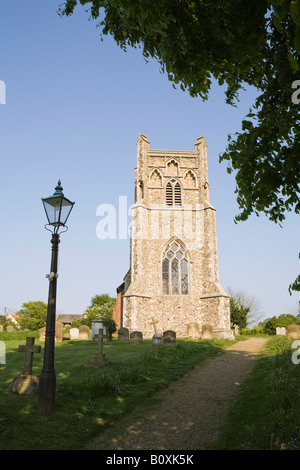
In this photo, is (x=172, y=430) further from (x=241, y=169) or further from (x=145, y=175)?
(x=145, y=175)

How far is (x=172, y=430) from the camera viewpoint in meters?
5.20

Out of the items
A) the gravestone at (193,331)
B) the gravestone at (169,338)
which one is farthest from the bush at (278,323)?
the gravestone at (169,338)

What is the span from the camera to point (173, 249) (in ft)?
82.6

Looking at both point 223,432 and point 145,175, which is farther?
point 145,175

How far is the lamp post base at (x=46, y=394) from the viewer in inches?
Answer: 219

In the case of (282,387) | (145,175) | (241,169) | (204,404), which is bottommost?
(204,404)

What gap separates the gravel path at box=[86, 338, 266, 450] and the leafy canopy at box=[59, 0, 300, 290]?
281cm

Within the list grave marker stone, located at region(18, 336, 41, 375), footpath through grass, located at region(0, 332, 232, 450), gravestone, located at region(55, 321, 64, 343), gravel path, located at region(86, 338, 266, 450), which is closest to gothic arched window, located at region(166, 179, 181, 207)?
gravestone, located at region(55, 321, 64, 343)

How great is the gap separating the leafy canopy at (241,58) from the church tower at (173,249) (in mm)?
17310

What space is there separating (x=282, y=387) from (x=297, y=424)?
2181 mm

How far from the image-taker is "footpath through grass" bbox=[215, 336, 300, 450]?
4094 millimetres

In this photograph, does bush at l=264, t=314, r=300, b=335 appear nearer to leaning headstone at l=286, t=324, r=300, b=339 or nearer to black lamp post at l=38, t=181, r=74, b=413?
leaning headstone at l=286, t=324, r=300, b=339

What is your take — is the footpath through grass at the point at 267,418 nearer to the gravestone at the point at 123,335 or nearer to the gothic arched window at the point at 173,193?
the gravestone at the point at 123,335
